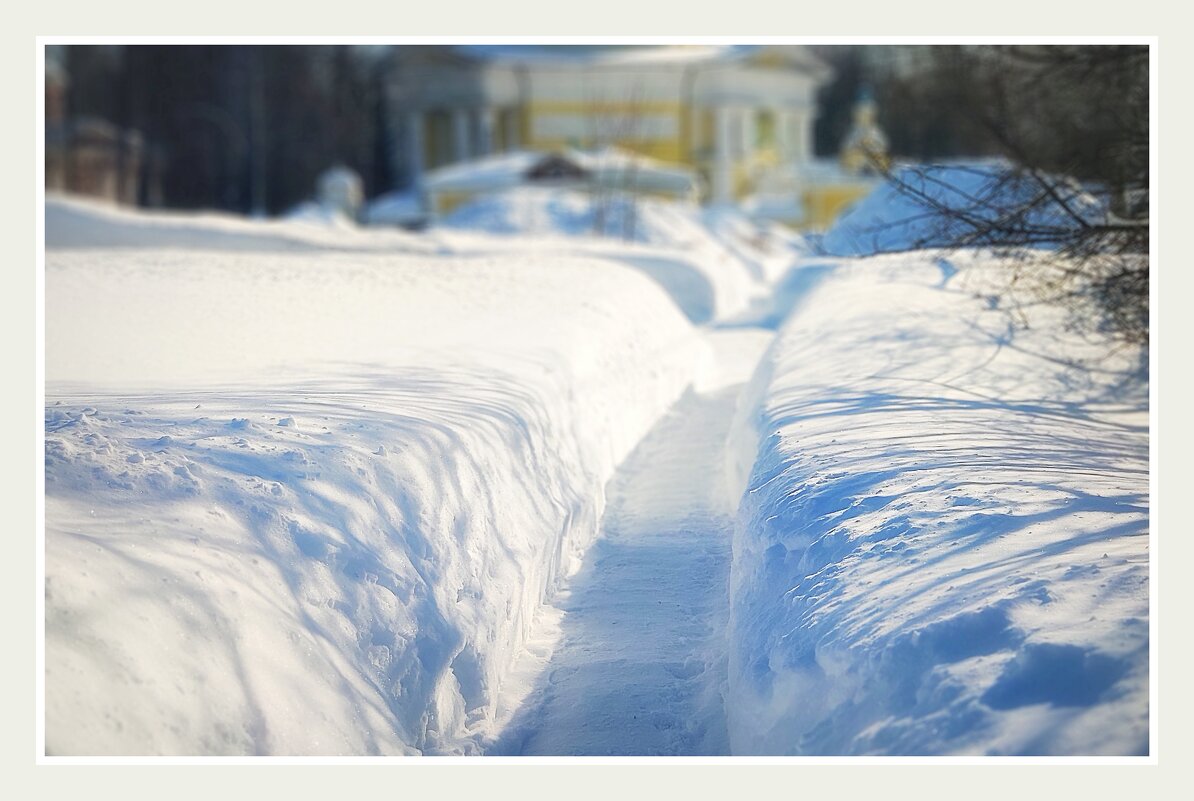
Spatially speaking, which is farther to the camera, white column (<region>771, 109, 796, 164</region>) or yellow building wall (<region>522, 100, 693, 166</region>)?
white column (<region>771, 109, 796, 164</region>)

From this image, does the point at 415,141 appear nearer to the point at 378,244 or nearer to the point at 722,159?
the point at 722,159

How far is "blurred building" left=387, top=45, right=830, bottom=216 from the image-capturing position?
3906 centimetres

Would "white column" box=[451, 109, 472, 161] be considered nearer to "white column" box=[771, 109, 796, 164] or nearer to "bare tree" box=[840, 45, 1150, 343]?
"white column" box=[771, 109, 796, 164]

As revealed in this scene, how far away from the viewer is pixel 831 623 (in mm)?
4078

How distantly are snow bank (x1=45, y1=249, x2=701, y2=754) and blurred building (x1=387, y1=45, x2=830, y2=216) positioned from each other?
3023 cm

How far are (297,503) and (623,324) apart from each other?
7.00 meters

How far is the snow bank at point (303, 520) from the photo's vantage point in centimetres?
342

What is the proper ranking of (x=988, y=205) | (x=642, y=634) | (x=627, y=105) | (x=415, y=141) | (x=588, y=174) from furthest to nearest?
(x=415, y=141) < (x=627, y=105) < (x=588, y=174) < (x=988, y=205) < (x=642, y=634)

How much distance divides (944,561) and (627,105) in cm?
3579

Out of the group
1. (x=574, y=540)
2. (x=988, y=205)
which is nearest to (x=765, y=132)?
(x=988, y=205)

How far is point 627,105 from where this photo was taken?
38625mm

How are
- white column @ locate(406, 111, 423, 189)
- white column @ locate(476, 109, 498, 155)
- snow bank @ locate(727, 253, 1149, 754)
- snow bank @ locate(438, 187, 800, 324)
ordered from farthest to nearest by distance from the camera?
1. white column @ locate(406, 111, 423, 189)
2. white column @ locate(476, 109, 498, 155)
3. snow bank @ locate(438, 187, 800, 324)
4. snow bank @ locate(727, 253, 1149, 754)

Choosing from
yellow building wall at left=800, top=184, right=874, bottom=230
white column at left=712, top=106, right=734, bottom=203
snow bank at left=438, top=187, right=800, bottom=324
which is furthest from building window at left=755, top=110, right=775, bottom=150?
snow bank at left=438, top=187, right=800, bottom=324

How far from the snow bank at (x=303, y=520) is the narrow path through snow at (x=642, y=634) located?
7.8 inches
